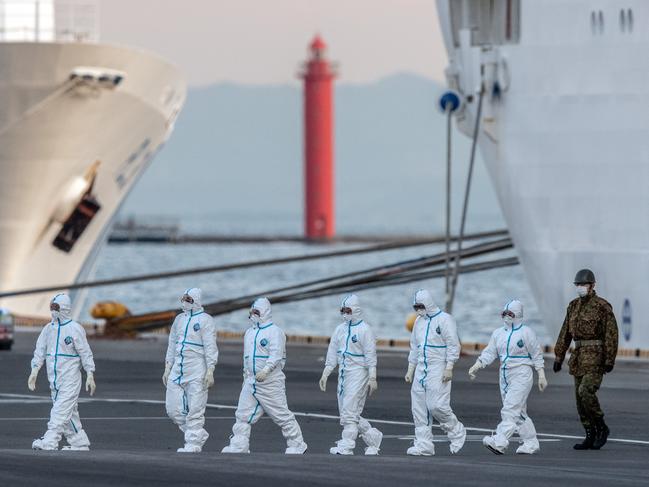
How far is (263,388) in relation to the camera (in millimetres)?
17641

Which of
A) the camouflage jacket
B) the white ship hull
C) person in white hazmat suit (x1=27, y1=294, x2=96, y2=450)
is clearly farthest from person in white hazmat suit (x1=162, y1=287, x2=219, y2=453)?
the white ship hull

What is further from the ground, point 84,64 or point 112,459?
point 84,64

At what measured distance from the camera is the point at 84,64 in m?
42.9

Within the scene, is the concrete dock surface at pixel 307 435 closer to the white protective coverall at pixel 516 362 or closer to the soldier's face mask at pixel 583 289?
the white protective coverall at pixel 516 362

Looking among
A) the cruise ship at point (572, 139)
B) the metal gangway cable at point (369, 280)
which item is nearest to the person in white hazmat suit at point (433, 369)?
the cruise ship at point (572, 139)

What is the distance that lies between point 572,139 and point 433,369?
46.8ft

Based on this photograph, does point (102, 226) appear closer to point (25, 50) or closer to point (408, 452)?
point (25, 50)

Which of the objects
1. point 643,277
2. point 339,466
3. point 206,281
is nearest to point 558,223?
point 643,277

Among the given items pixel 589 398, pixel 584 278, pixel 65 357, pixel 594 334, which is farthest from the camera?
pixel 65 357

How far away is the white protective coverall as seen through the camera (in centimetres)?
1736

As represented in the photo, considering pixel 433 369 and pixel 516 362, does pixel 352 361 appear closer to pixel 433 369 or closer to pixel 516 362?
pixel 433 369

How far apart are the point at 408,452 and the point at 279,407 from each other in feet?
4.36

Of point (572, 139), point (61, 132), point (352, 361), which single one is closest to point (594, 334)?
point (352, 361)

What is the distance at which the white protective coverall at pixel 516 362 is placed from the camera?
1736cm
